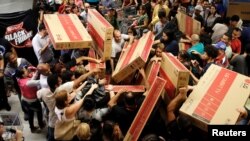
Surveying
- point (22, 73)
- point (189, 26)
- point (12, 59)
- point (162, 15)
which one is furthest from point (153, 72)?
point (162, 15)

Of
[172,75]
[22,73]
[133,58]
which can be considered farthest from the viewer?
[22,73]

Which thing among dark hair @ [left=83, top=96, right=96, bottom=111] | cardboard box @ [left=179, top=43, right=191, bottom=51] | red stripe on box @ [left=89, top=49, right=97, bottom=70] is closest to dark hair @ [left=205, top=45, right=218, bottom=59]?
cardboard box @ [left=179, top=43, right=191, bottom=51]

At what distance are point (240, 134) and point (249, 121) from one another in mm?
389

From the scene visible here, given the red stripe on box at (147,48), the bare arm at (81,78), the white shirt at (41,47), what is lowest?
the white shirt at (41,47)

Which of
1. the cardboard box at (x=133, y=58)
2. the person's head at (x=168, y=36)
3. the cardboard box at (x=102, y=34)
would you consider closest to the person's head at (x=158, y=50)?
the cardboard box at (x=133, y=58)

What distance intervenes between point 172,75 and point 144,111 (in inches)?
22.5

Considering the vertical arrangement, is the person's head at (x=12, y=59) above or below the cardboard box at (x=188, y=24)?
below

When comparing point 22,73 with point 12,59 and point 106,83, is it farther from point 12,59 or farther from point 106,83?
point 106,83

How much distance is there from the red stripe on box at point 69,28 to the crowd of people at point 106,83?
0.33 metres

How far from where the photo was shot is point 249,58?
490 centimetres

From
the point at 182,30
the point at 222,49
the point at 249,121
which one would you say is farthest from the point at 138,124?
the point at 182,30

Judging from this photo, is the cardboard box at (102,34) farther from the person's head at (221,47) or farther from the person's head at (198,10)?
the person's head at (198,10)

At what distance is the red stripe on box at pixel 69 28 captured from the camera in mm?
4864

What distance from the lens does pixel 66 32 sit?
5012mm
